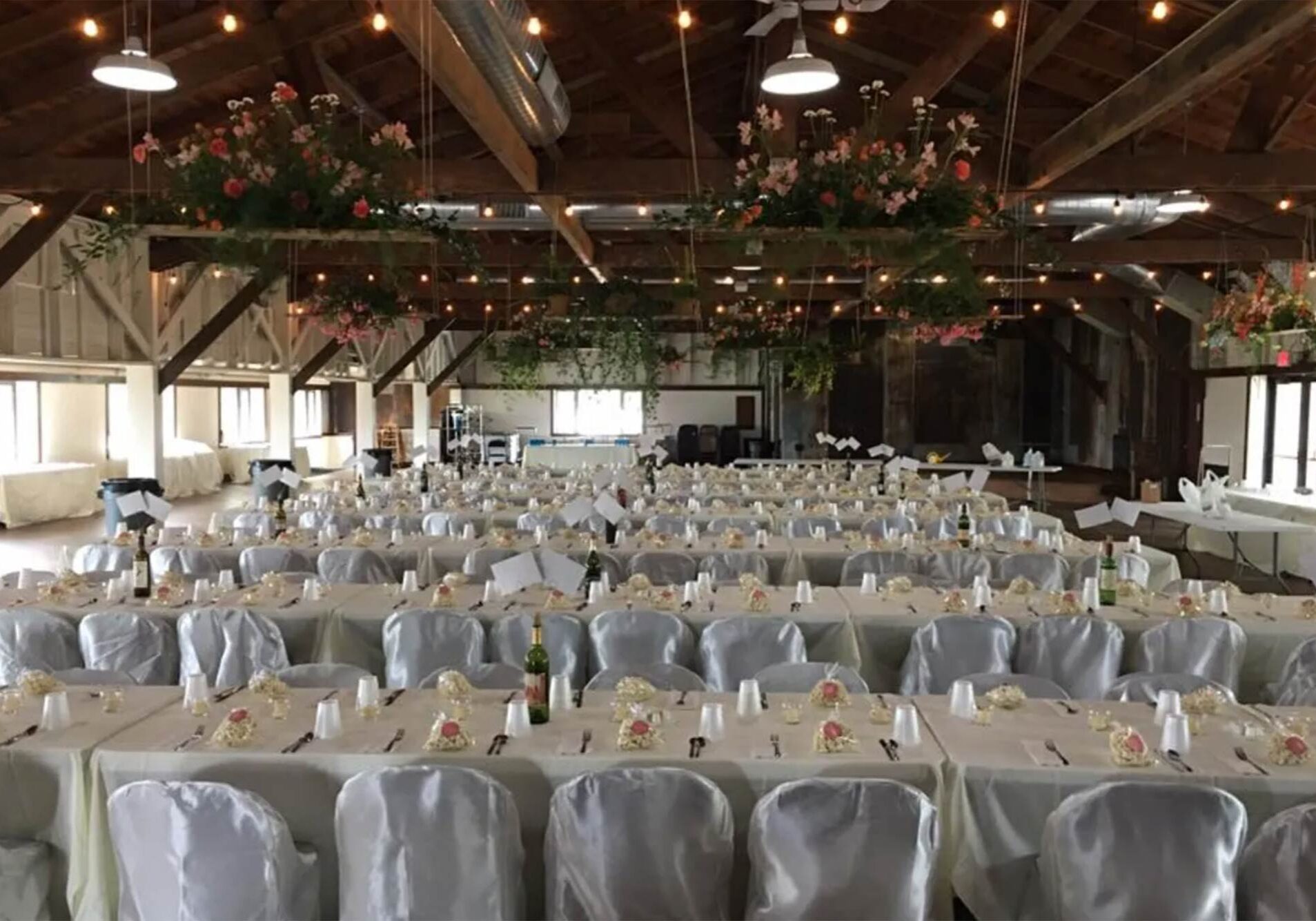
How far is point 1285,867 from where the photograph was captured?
3082 millimetres

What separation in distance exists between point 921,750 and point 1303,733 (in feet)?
4.45

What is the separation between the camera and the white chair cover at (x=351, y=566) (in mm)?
8039

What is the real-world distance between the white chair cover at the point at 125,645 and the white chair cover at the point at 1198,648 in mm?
5051

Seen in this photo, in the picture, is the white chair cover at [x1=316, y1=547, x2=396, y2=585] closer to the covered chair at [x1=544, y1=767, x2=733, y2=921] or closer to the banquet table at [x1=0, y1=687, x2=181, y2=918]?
the banquet table at [x1=0, y1=687, x2=181, y2=918]

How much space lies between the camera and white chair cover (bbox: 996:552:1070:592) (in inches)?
306

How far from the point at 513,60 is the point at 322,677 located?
383 cm

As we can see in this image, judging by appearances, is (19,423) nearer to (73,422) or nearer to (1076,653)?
(73,422)

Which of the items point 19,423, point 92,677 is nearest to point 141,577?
point 92,677

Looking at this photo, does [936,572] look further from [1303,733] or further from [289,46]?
[289,46]

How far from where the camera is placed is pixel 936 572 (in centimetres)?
800

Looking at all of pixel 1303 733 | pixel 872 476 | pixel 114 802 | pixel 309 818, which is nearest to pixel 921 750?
pixel 1303 733

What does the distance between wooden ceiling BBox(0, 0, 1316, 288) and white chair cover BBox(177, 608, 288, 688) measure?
10.9 ft

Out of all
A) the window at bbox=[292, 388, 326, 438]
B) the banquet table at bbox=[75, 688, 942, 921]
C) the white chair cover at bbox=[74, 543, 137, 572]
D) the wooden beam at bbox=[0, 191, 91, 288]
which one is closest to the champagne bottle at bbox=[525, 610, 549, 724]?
the banquet table at bbox=[75, 688, 942, 921]

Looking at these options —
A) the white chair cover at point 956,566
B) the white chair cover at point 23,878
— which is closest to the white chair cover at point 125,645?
the white chair cover at point 23,878
